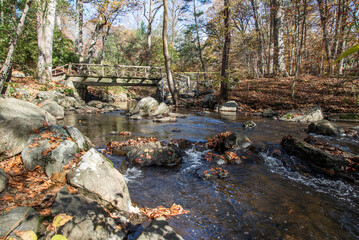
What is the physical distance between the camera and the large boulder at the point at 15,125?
12.2 feet

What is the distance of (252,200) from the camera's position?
11.8ft

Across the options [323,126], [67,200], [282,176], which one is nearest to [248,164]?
[282,176]

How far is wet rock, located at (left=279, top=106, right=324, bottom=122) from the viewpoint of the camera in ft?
34.1

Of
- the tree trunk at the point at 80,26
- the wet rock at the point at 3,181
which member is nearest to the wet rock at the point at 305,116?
the wet rock at the point at 3,181

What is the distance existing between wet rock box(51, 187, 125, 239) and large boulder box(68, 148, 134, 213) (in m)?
0.19

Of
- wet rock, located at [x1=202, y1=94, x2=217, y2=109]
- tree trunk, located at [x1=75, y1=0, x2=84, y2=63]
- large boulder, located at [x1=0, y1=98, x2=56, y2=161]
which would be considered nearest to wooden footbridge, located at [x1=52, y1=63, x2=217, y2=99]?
tree trunk, located at [x1=75, y1=0, x2=84, y2=63]

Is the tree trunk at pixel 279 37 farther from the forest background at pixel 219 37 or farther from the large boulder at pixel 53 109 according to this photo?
the large boulder at pixel 53 109

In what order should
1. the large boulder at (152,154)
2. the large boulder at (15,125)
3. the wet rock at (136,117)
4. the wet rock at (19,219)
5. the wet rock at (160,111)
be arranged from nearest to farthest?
the wet rock at (19,219) → the large boulder at (15,125) → the large boulder at (152,154) → the wet rock at (136,117) → the wet rock at (160,111)

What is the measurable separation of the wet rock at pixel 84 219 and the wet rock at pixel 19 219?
206 mm

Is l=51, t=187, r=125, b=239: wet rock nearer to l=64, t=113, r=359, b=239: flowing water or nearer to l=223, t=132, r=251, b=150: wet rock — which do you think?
l=64, t=113, r=359, b=239: flowing water

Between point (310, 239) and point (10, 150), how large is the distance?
5035mm

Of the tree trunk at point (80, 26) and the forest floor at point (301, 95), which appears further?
the tree trunk at point (80, 26)

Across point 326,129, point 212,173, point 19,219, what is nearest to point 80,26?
point 212,173

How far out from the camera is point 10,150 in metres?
3.71
